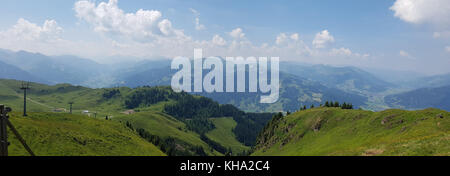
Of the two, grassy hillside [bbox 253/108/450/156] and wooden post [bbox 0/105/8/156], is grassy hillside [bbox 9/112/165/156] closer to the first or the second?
wooden post [bbox 0/105/8/156]

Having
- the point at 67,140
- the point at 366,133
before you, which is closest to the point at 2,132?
the point at 67,140

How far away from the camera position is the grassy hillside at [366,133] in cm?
4178

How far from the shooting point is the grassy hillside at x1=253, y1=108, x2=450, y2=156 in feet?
137

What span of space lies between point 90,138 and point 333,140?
83.9 metres

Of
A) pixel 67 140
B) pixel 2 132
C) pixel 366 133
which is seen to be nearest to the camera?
pixel 2 132

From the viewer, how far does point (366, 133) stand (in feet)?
277

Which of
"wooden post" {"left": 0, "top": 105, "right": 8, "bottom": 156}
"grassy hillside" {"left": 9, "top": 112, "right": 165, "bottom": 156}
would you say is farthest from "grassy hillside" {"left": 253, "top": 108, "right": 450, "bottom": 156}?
A: "grassy hillside" {"left": 9, "top": 112, "right": 165, "bottom": 156}

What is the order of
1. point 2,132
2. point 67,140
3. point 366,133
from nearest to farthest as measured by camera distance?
point 2,132 → point 67,140 → point 366,133

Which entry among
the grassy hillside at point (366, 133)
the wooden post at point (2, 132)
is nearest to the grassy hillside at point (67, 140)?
the wooden post at point (2, 132)

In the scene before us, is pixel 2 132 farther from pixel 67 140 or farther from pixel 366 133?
pixel 366 133

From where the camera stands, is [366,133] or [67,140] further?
[366,133]

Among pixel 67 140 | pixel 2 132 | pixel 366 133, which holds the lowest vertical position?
pixel 366 133

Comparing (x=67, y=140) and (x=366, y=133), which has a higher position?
(x=67, y=140)
